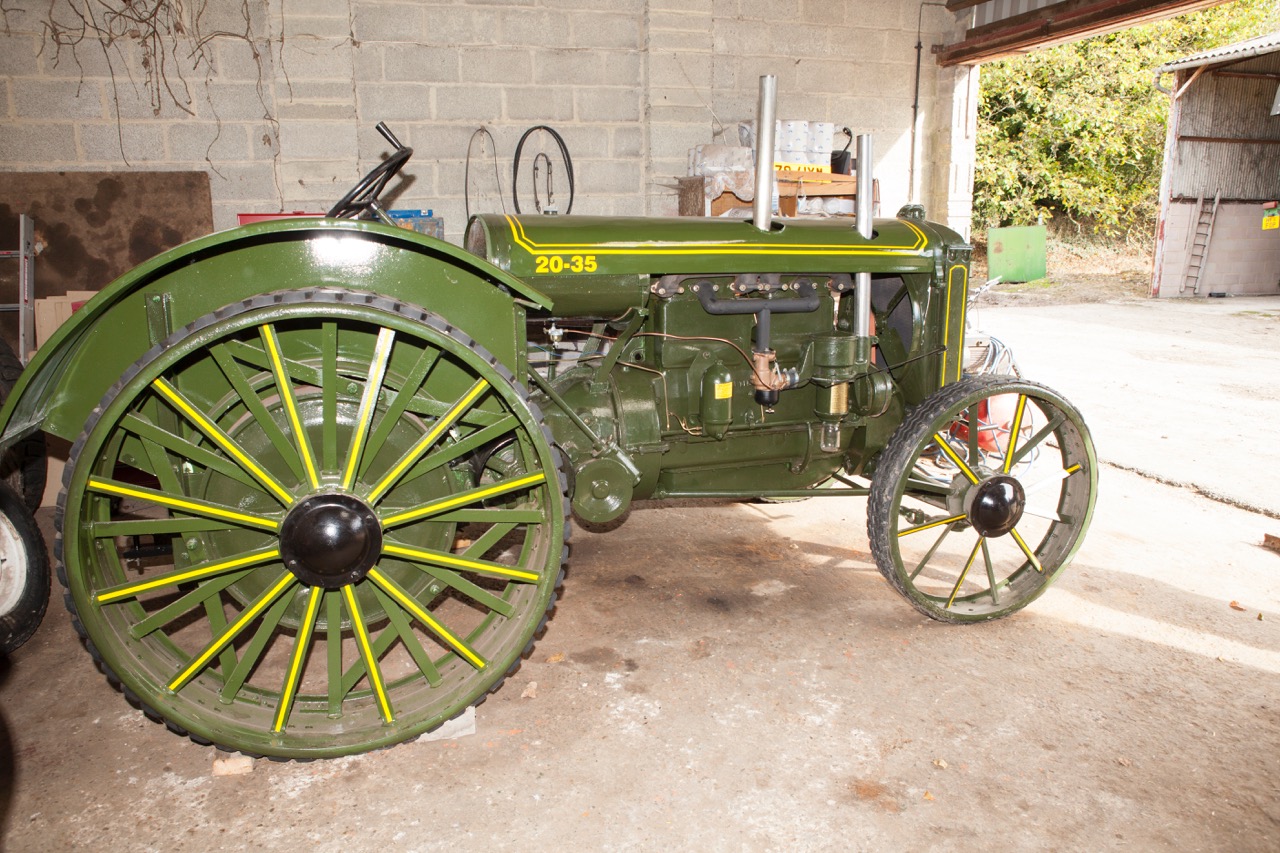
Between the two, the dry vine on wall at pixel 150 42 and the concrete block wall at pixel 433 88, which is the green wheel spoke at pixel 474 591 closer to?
the concrete block wall at pixel 433 88

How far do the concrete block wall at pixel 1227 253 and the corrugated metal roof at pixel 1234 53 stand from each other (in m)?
2.10

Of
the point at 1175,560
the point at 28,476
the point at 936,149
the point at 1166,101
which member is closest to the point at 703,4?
the point at 936,149

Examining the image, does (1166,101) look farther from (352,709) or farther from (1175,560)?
(352,709)

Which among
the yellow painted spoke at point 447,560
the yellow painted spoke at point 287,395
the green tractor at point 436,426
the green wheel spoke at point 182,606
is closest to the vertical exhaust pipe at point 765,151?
the green tractor at point 436,426

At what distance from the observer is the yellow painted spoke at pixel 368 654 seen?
2.04m

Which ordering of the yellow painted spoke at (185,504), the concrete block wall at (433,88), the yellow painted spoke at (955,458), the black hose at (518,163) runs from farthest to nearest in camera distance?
1. the black hose at (518,163)
2. the concrete block wall at (433,88)
3. the yellow painted spoke at (955,458)
4. the yellow painted spoke at (185,504)

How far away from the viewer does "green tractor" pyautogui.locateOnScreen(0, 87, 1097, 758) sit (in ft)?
6.47

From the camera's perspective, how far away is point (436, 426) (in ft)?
6.67

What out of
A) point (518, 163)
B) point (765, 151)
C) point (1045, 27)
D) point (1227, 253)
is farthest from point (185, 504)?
point (1227, 253)

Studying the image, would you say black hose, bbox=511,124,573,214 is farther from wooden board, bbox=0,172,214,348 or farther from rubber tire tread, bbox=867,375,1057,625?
rubber tire tread, bbox=867,375,1057,625

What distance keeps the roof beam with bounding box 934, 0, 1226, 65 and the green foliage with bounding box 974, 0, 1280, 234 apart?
11429mm

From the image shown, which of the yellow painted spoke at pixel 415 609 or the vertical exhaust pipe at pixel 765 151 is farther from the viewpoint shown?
the vertical exhaust pipe at pixel 765 151

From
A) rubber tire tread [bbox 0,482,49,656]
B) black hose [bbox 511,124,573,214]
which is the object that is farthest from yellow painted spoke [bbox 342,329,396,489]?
black hose [bbox 511,124,573,214]

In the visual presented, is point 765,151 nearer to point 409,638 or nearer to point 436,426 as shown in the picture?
point 436,426
